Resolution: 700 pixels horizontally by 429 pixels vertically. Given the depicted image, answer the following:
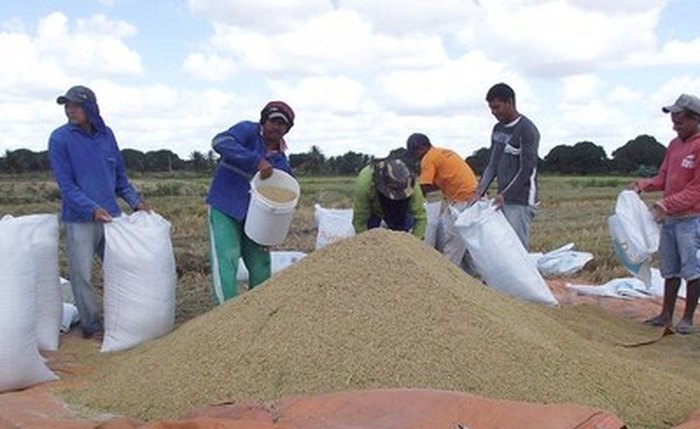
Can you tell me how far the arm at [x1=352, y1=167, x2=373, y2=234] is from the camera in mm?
4156

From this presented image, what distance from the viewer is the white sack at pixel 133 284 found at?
4.05 m

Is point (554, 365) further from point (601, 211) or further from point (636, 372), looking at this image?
point (601, 211)

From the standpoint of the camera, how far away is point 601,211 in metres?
13.7

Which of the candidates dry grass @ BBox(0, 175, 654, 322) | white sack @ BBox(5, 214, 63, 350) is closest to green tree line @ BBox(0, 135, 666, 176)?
dry grass @ BBox(0, 175, 654, 322)

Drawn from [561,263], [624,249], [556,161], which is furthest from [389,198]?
[556,161]

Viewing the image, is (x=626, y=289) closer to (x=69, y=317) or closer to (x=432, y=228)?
(x=432, y=228)

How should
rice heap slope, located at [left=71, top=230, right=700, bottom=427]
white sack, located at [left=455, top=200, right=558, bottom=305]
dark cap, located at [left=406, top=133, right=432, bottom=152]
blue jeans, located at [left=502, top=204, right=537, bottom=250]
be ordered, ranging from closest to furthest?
1. rice heap slope, located at [left=71, top=230, right=700, bottom=427]
2. white sack, located at [left=455, top=200, right=558, bottom=305]
3. blue jeans, located at [left=502, top=204, right=537, bottom=250]
4. dark cap, located at [left=406, top=133, right=432, bottom=152]

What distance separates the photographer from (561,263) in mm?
6512

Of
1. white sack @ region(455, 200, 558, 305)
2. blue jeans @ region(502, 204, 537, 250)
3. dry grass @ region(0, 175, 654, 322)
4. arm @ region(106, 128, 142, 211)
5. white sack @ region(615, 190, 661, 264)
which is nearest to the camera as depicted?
arm @ region(106, 128, 142, 211)

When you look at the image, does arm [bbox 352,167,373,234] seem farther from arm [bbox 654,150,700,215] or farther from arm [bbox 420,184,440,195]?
arm [bbox 654,150,700,215]

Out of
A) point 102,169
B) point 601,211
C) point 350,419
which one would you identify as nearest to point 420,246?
point 350,419

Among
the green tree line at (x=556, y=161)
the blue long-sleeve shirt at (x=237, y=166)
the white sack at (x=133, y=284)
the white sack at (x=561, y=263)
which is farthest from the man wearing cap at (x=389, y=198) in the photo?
the green tree line at (x=556, y=161)

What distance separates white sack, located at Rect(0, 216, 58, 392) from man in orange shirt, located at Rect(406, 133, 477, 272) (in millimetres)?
2384

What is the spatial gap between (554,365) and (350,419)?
0.80 meters
